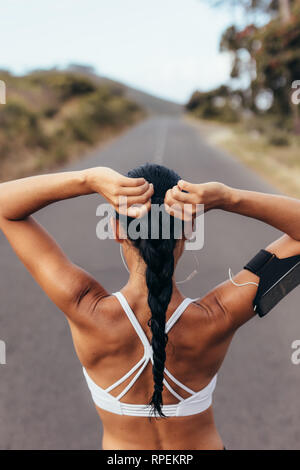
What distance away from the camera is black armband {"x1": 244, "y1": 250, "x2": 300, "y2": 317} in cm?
122

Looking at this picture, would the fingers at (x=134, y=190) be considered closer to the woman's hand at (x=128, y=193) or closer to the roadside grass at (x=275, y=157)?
the woman's hand at (x=128, y=193)

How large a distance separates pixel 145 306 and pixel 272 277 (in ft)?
1.39

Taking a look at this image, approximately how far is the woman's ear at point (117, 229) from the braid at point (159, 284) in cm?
8

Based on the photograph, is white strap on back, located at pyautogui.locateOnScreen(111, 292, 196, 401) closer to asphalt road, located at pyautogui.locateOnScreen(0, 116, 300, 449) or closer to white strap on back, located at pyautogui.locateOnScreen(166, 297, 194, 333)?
white strap on back, located at pyautogui.locateOnScreen(166, 297, 194, 333)

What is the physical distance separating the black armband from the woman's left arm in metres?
0.49

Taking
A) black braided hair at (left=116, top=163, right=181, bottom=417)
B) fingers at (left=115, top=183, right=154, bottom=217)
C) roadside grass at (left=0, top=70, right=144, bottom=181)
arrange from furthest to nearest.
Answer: roadside grass at (left=0, top=70, right=144, bottom=181), black braided hair at (left=116, top=163, right=181, bottom=417), fingers at (left=115, top=183, right=154, bottom=217)

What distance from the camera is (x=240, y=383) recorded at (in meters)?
2.78

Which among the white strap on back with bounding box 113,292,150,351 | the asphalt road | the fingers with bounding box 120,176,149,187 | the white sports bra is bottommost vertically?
the asphalt road

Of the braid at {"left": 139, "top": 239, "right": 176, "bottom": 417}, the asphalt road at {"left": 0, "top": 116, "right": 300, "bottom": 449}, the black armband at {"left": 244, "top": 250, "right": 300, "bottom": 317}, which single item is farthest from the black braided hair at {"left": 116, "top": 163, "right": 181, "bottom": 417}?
the asphalt road at {"left": 0, "top": 116, "right": 300, "bottom": 449}

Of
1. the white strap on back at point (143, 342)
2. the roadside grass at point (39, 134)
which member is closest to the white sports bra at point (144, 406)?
the white strap on back at point (143, 342)

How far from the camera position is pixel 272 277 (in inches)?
49.6

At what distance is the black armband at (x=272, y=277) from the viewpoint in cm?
122

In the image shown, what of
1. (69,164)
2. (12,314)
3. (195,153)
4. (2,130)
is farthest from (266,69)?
(12,314)

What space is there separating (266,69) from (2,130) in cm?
966
